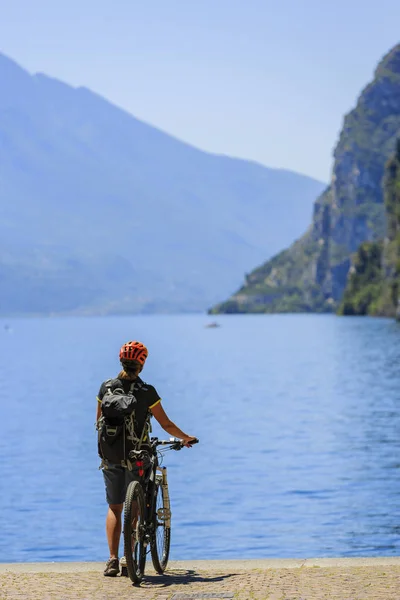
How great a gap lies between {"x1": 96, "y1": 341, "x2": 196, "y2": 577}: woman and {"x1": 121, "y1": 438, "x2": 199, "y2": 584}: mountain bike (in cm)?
22

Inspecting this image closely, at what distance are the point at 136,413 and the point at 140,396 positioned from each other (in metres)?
0.22

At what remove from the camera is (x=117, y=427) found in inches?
609

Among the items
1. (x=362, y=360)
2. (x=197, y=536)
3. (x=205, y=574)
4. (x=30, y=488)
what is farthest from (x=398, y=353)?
(x=205, y=574)

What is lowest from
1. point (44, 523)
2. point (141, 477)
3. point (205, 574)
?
point (44, 523)

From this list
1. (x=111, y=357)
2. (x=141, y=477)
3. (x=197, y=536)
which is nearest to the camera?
(x=141, y=477)

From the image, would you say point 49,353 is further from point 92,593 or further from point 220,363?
point 92,593

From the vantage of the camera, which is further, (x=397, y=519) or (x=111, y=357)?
(x=111, y=357)

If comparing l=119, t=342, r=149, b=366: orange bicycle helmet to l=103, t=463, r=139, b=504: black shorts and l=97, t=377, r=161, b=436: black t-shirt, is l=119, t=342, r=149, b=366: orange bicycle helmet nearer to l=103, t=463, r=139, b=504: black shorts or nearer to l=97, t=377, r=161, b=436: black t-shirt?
l=97, t=377, r=161, b=436: black t-shirt

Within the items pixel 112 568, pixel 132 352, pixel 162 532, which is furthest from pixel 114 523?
pixel 132 352

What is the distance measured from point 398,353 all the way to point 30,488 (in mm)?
96289

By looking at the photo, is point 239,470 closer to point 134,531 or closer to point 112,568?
point 112,568

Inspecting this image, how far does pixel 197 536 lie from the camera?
31.2 metres

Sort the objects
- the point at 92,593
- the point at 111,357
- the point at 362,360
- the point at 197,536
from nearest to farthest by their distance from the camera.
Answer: the point at 92,593 < the point at 197,536 < the point at 362,360 < the point at 111,357

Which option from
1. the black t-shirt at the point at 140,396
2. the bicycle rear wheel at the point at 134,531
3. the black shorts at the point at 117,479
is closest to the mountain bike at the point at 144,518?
the bicycle rear wheel at the point at 134,531
